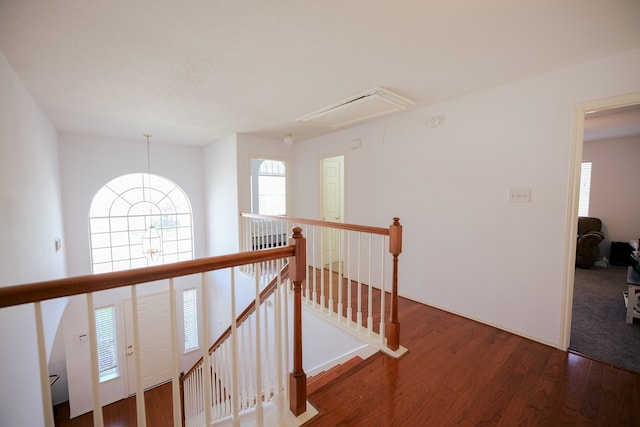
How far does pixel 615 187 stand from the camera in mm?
5133

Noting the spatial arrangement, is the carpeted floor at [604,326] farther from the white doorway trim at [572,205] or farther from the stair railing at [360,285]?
the stair railing at [360,285]

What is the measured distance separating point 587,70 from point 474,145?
928 mm

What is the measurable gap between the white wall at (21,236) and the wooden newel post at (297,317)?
Result: 1.55 metres

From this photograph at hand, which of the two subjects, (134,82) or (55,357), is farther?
(55,357)

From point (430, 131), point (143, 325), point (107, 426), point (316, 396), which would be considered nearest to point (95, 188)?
point (143, 325)

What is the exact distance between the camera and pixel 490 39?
5.83 feet

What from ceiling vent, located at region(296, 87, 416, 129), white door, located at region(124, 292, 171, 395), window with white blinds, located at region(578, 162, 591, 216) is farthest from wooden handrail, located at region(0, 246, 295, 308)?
window with white blinds, located at region(578, 162, 591, 216)

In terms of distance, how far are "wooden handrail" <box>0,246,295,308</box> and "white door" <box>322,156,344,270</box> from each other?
11.3ft

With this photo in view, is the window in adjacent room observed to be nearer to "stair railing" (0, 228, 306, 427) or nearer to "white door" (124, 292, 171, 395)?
"white door" (124, 292, 171, 395)

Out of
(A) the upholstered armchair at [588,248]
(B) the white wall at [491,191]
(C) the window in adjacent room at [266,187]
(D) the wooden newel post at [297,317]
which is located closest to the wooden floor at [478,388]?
(D) the wooden newel post at [297,317]

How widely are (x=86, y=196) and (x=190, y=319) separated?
10.3 feet

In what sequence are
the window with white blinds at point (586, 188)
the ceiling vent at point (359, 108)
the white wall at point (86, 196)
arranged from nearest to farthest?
the ceiling vent at point (359, 108)
the white wall at point (86, 196)
the window with white blinds at point (586, 188)

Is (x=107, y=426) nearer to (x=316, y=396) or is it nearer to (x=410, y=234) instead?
(x=316, y=396)

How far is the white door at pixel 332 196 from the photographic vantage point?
4.73m
